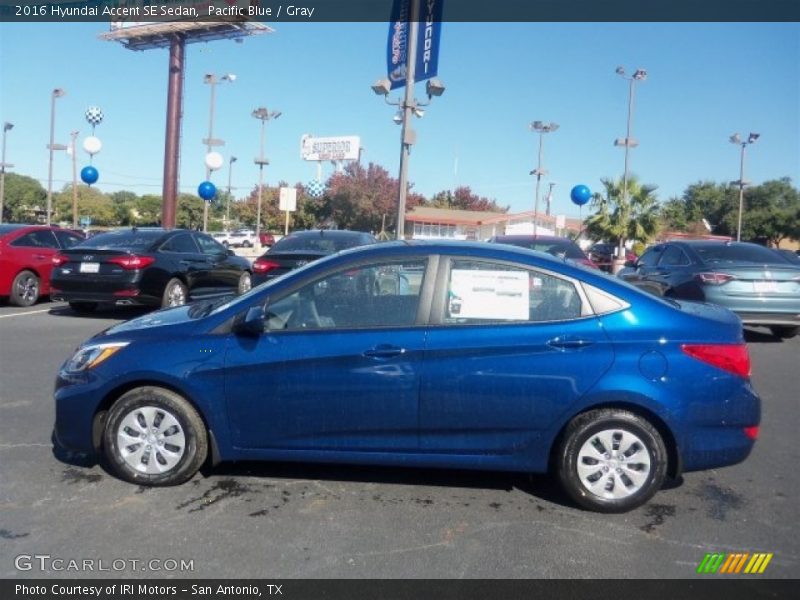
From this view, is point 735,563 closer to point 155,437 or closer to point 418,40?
point 155,437

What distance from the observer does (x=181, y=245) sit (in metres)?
11.8

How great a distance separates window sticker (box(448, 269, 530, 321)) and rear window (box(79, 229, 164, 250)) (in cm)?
818

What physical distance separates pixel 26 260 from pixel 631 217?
2585cm

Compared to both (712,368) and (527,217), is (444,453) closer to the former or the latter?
(712,368)

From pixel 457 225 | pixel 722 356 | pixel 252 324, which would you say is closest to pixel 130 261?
pixel 252 324

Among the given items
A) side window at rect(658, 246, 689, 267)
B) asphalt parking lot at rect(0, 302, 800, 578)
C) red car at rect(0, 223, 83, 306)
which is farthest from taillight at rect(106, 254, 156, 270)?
side window at rect(658, 246, 689, 267)

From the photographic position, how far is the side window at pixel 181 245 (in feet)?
37.5

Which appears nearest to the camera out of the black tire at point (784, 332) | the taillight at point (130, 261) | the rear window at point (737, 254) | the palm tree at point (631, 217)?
the rear window at point (737, 254)

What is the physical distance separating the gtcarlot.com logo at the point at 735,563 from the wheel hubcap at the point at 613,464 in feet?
1.86

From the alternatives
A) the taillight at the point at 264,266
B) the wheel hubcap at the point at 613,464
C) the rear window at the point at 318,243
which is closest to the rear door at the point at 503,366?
the wheel hubcap at the point at 613,464

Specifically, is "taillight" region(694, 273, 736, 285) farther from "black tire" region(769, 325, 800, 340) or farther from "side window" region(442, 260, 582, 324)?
"side window" region(442, 260, 582, 324)

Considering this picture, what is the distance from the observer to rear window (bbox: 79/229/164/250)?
1106cm

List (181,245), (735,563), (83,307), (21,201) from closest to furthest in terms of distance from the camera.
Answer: (735,563) → (181,245) → (83,307) → (21,201)

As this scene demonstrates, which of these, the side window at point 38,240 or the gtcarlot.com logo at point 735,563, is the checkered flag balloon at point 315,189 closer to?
the side window at point 38,240
